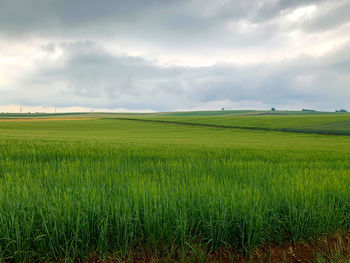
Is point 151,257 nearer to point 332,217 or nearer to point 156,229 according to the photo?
point 156,229

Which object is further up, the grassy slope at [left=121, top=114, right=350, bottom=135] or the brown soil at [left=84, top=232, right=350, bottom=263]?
the grassy slope at [left=121, top=114, right=350, bottom=135]

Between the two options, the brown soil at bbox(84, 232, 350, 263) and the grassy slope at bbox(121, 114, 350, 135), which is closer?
the brown soil at bbox(84, 232, 350, 263)

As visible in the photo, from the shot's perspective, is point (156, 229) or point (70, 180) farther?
point (70, 180)

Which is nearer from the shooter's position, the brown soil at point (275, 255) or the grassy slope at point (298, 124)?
the brown soil at point (275, 255)

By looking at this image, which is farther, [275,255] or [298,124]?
[298,124]

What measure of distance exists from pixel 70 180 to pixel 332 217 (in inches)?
182

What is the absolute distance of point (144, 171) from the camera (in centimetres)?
603

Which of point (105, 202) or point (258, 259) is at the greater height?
point (105, 202)

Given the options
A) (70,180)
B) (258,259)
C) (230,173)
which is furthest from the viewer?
(230,173)

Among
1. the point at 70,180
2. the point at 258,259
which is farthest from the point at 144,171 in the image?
the point at 258,259

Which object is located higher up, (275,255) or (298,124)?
(298,124)

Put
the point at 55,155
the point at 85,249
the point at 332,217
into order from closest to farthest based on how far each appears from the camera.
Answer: the point at 85,249, the point at 332,217, the point at 55,155

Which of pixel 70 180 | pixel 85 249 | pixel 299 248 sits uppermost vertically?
pixel 70 180

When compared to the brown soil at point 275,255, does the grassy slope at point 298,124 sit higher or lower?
higher
